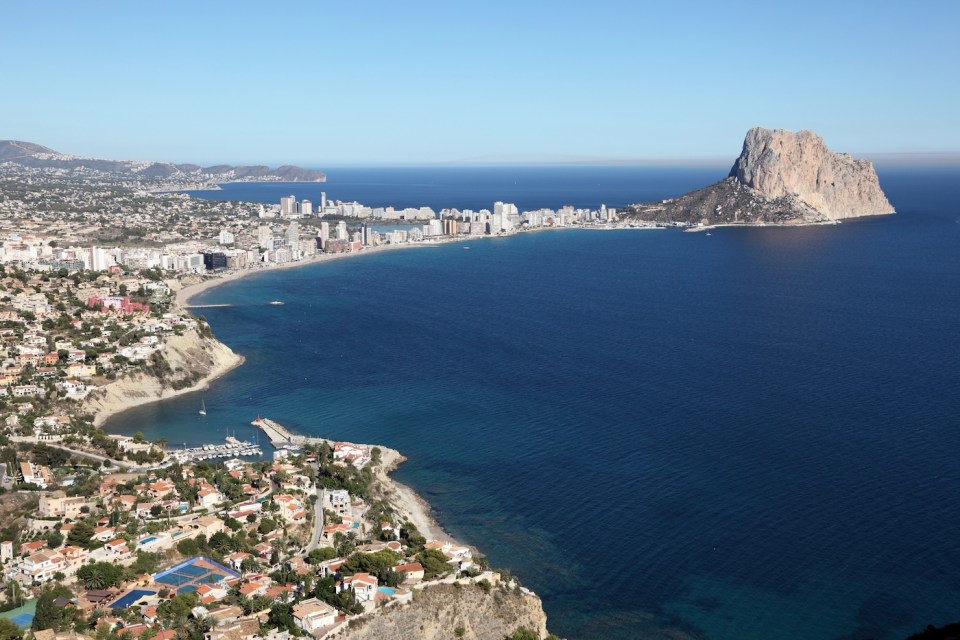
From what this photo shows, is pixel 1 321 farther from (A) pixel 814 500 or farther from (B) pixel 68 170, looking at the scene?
(B) pixel 68 170

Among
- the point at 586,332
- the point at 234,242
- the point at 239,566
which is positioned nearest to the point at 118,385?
the point at 239,566

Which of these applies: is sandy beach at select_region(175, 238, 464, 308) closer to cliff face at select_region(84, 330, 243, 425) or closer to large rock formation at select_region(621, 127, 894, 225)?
cliff face at select_region(84, 330, 243, 425)

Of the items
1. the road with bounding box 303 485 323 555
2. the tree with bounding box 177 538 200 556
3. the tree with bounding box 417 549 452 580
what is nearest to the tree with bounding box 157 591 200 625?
the tree with bounding box 177 538 200 556

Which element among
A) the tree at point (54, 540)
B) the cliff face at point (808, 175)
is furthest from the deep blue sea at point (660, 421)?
the cliff face at point (808, 175)

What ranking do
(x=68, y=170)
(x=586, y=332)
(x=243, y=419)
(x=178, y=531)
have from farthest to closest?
(x=68, y=170) → (x=586, y=332) → (x=243, y=419) → (x=178, y=531)

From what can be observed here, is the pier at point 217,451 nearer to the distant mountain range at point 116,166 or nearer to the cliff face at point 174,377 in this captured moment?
the cliff face at point 174,377
